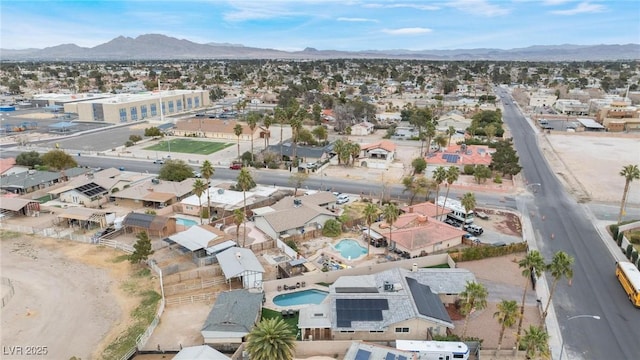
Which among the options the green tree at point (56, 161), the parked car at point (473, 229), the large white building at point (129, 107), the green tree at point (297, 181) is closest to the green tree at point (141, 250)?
the green tree at point (297, 181)

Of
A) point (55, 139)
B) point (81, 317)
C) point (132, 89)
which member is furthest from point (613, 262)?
point (132, 89)

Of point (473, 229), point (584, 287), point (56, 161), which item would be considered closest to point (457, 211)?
point (473, 229)

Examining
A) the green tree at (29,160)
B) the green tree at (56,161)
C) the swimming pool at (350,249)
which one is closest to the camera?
the swimming pool at (350,249)

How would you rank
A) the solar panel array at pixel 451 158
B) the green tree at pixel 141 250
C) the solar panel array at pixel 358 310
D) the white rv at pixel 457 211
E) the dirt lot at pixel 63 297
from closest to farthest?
the solar panel array at pixel 358 310
the dirt lot at pixel 63 297
the green tree at pixel 141 250
the white rv at pixel 457 211
the solar panel array at pixel 451 158

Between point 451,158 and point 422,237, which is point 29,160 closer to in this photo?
point 422,237

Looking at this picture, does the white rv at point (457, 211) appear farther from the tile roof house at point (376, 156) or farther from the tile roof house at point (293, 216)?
the tile roof house at point (376, 156)

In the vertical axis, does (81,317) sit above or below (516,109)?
below

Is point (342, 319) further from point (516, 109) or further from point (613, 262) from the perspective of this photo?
point (516, 109)
